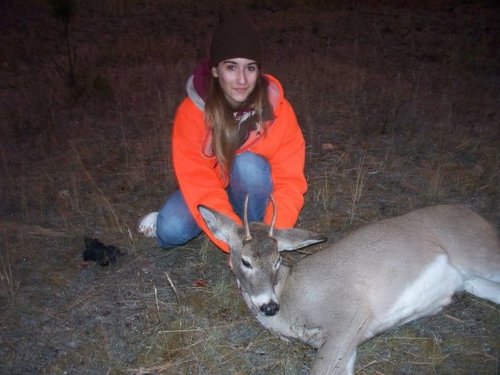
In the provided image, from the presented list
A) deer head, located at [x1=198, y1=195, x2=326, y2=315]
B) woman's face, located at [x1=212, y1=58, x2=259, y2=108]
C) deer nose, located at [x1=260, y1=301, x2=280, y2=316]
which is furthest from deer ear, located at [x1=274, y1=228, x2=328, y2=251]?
woman's face, located at [x1=212, y1=58, x2=259, y2=108]

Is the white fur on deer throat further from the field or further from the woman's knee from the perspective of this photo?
the woman's knee

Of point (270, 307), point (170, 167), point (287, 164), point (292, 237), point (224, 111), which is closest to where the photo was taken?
point (270, 307)

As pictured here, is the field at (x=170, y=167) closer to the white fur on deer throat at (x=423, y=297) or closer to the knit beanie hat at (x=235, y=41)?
the white fur on deer throat at (x=423, y=297)

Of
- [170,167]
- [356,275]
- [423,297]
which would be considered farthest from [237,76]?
[170,167]

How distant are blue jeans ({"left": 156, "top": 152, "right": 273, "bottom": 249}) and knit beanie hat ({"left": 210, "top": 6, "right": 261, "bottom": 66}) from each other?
719mm

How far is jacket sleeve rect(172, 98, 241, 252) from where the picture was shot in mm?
3100

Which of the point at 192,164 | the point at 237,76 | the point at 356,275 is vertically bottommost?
the point at 356,275

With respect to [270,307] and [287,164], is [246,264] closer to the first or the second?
[270,307]

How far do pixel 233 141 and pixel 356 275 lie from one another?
1066 mm

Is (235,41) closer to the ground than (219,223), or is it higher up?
higher up

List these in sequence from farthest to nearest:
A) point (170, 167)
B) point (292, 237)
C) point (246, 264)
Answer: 1. point (170, 167)
2. point (292, 237)
3. point (246, 264)

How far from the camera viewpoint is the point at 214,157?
3270mm

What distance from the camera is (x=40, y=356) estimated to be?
8.86ft

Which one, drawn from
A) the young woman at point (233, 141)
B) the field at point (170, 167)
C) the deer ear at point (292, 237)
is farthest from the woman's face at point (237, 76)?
the field at point (170, 167)
